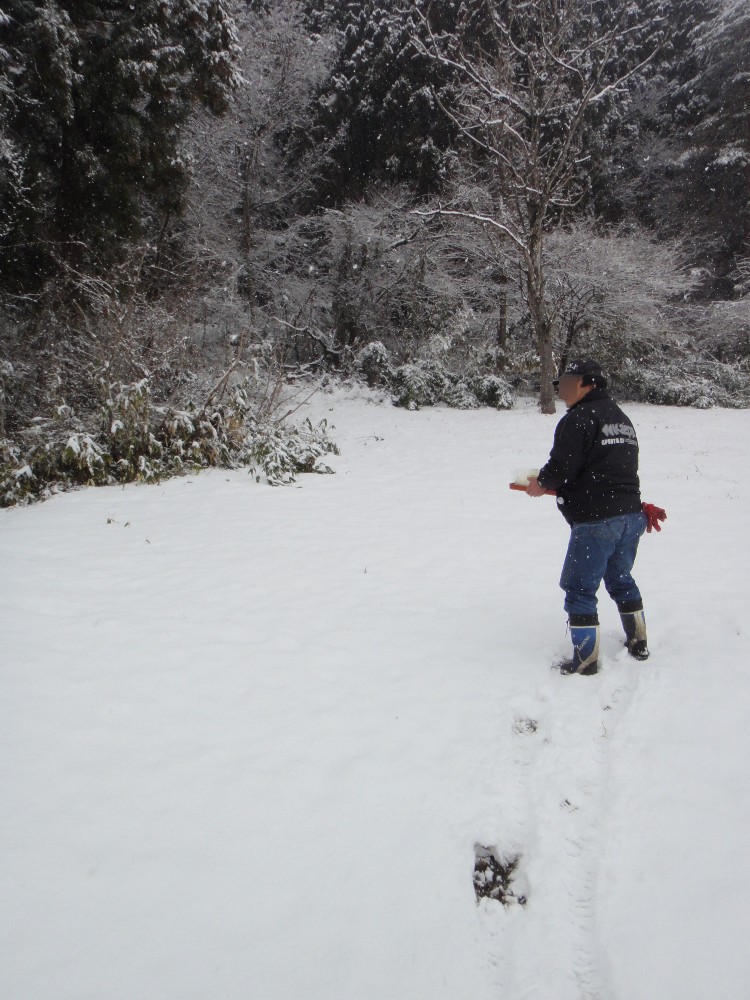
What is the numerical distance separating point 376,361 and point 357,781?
48.8 ft

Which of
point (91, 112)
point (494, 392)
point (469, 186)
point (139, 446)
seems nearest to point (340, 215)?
point (469, 186)

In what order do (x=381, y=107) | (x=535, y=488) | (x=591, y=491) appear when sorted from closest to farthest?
1. (x=591, y=491)
2. (x=535, y=488)
3. (x=381, y=107)

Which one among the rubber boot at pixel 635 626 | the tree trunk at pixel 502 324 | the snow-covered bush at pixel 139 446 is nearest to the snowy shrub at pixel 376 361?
the tree trunk at pixel 502 324

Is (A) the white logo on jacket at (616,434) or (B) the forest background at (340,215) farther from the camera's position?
(B) the forest background at (340,215)

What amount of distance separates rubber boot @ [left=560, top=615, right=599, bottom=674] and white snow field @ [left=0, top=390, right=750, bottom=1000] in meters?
0.14

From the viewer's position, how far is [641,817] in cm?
228

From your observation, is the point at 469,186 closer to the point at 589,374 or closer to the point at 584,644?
the point at 589,374

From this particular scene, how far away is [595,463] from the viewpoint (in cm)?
312

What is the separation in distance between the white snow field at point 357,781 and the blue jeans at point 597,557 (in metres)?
0.51

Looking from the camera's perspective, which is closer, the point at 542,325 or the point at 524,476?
the point at 524,476

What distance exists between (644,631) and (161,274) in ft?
37.1

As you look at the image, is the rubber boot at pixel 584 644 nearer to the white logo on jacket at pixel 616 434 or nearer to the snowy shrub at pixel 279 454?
the white logo on jacket at pixel 616 434

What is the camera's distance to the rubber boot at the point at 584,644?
127 inches

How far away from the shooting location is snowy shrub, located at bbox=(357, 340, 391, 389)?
16.2 metres
